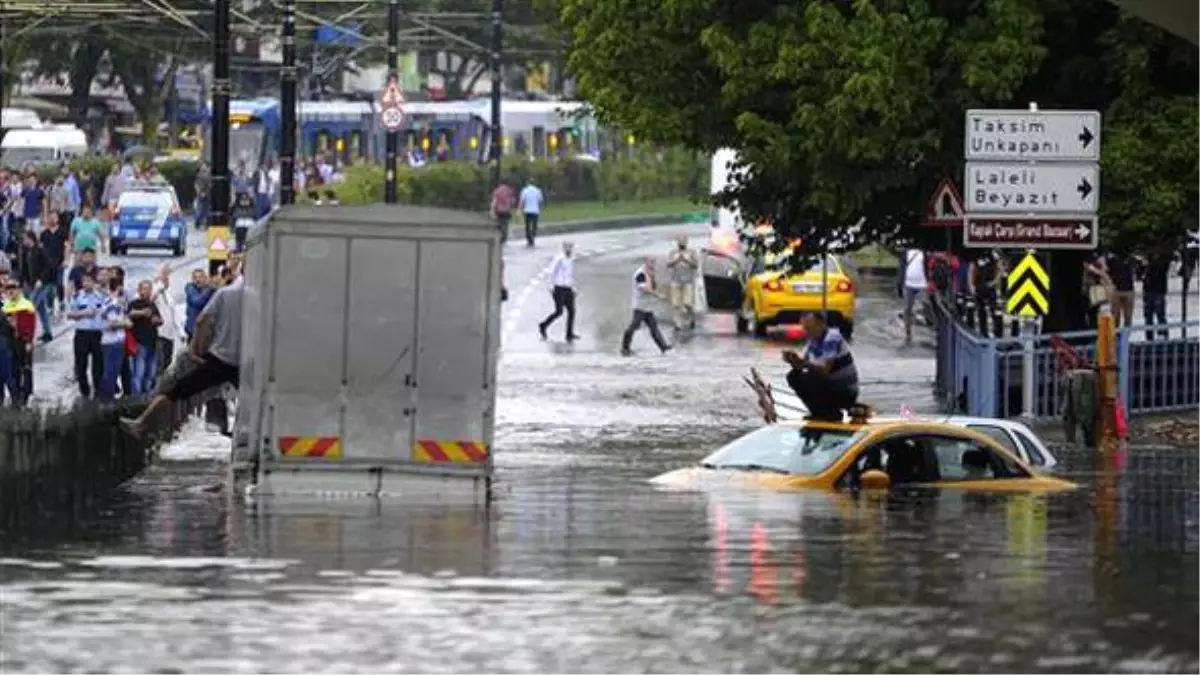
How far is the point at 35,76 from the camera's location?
107m

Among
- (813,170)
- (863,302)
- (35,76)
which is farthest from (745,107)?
(35,76)

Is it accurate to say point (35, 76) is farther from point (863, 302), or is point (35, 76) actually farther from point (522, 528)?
point (522, 528)

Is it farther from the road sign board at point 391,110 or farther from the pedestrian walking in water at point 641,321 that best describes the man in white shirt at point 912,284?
the road sign board at point 391,110

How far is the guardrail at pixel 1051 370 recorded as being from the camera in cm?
3800

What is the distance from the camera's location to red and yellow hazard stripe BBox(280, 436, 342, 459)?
25.6 metres

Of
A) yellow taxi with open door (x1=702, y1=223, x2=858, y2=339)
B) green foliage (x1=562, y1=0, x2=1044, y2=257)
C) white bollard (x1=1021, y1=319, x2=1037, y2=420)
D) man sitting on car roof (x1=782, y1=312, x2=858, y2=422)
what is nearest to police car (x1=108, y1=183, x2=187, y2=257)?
yellow taxi with open door (x1=702, y1=223, x2=858, y2=339)

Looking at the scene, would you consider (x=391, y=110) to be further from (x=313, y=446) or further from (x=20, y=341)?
(x=313, y=446)

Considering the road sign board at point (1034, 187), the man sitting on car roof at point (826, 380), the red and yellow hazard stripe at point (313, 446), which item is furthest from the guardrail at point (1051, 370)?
the red and yellow hazard stripe at point (313, 446)

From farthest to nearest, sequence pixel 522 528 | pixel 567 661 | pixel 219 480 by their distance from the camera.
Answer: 1. pixel 219 480
2. pixel 522 528
3. pixel 567 661

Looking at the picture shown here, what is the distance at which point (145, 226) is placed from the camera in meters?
70.1

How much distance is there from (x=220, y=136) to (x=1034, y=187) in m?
10.1

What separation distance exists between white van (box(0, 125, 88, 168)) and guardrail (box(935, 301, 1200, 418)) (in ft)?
175

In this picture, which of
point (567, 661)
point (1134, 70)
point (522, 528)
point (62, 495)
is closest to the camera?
point (567, 661)

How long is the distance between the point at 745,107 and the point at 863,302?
910 inches
